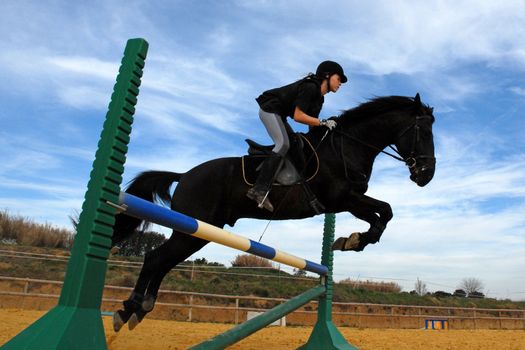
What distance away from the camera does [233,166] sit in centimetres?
322

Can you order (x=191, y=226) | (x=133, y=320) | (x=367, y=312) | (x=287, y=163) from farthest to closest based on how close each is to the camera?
(x=367, y=312), (x=287, y=163), (x=133, y=320), (x=191, y=226)

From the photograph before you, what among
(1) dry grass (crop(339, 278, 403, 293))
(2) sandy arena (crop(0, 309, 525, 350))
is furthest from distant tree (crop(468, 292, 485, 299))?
(2) sandy arena (crop(0, 309, 525, 350))

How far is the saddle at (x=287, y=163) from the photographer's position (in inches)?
120

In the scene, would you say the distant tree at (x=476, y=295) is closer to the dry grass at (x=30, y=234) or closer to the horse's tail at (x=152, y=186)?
the dry grass at (x=30, y=234)

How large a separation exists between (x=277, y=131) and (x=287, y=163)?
10.5 inches

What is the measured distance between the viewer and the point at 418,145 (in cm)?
339

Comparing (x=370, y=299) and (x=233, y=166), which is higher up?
(x=233, y=166)

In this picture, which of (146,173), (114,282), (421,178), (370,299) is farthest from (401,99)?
(370,299)

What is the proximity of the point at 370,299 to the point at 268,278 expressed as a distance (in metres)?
4.57

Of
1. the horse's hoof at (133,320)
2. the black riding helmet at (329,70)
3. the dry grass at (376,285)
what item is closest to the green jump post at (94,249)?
the horse's hoof at (133,320)

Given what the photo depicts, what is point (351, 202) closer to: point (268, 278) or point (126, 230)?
point (126, 230)

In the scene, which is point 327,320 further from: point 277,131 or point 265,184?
point 277,131

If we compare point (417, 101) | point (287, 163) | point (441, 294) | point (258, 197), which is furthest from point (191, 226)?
point (441, 294)

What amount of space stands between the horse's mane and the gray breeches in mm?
607
